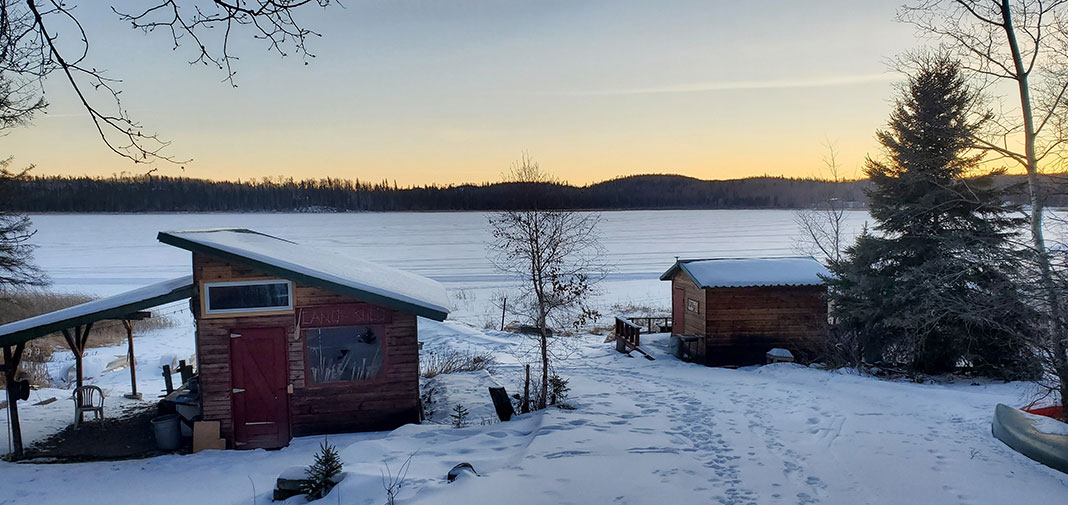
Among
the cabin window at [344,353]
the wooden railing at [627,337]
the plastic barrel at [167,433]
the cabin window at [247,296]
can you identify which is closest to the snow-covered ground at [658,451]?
the plastic barrel at [167,433]

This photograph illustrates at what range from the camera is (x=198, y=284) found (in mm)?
11391

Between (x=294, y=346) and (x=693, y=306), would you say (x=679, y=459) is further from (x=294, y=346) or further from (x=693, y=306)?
(x=693, y=306)

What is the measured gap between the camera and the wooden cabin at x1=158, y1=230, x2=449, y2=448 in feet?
37.5

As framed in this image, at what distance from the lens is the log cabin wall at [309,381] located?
37.6ft

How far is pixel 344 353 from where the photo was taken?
11.9m

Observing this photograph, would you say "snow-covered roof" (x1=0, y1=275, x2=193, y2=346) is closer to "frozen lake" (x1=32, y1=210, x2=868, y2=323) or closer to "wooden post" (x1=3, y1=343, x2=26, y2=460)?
"wooden post" (x1=3, y1=343, x2=26, y2=460)

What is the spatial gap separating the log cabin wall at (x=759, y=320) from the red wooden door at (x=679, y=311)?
2.25 meters

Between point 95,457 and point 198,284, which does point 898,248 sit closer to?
point 198,284

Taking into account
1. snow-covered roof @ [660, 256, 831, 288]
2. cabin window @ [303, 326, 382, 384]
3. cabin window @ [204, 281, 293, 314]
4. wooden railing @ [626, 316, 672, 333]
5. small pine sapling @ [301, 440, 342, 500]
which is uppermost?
cabin window @ [204, 281, 293, 314]

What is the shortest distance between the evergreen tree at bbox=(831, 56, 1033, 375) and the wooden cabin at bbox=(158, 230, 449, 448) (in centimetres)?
1085

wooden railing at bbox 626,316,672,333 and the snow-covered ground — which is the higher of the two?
the snow-covered ground

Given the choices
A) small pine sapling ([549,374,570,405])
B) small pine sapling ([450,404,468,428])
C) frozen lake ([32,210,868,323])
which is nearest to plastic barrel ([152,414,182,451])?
small pine sapling ([450,404,468,428])

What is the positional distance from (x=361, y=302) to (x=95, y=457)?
5.50m

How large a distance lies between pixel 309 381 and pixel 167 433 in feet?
9.41
